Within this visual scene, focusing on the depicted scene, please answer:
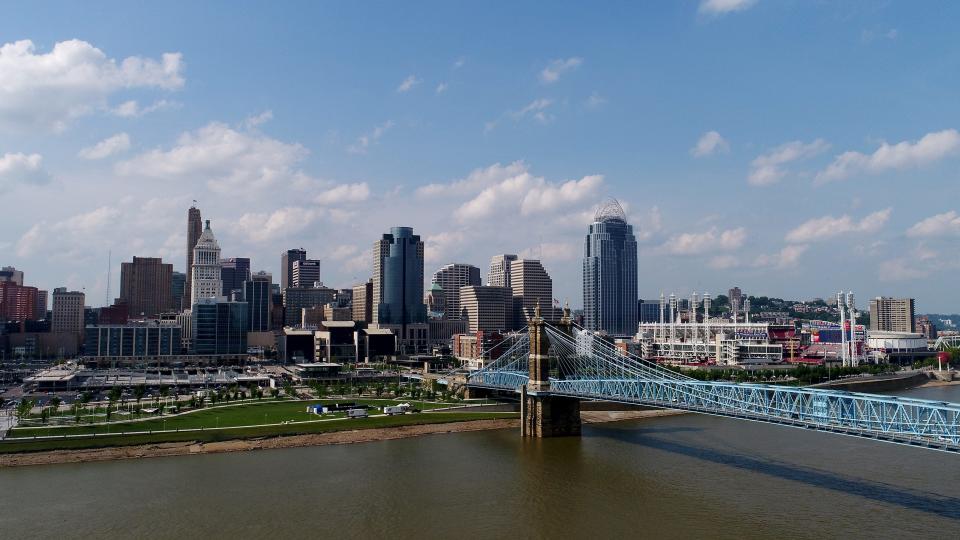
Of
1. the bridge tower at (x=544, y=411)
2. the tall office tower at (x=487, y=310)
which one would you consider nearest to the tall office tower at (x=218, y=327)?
the tall office tower at (x=487, y=310)

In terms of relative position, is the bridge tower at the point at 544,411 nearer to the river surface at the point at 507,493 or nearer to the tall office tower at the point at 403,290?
the river surface at the point at 507,493

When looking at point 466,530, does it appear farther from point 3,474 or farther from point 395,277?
point 395,277

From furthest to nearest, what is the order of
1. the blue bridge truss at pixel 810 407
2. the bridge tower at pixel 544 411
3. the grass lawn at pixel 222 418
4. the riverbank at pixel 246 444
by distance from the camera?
the bridge tower at pixel 544 411
the grass lawn at pixel 222 418
the riverbank at pixel 246 444
the blue bridge truss at pixel 810 407

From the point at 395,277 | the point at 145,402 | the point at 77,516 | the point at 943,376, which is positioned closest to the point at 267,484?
the point at 77,516

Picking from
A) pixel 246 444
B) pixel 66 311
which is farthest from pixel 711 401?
pixel 66 311

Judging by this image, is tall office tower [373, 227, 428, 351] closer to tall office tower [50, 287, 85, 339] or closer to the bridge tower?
tall office tower [50, 287, 85, 339]

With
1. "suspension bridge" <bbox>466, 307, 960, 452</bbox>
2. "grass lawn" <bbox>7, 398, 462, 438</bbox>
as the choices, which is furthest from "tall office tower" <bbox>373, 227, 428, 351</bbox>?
"grass lawn" <bbox>7, 398, 462, 438</bbox>
